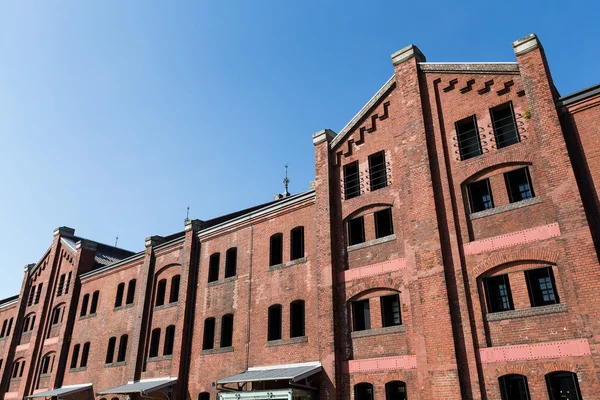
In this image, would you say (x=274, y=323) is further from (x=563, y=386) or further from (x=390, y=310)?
(x=563, y=386)

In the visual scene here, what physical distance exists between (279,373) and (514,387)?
824cm

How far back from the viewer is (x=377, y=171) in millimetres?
19125

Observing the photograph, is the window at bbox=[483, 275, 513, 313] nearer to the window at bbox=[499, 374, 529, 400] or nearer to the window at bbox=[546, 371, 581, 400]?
the window at bbox=[499, 374, 529, 400]

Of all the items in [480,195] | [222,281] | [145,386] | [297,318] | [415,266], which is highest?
[480,195]

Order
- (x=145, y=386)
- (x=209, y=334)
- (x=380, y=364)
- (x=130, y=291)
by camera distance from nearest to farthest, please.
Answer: (x=380, y=364) < (x=145, y=386) < (x=209, y=334) < (x=130, y=291)

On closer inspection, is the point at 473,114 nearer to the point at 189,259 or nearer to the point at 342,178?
the point at 342,178

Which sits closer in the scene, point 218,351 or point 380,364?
point 380,364

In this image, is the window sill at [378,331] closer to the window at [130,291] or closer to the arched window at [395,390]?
the arched window at [395,390]

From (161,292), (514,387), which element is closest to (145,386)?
(161,292)

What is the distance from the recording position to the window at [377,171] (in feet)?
61.9

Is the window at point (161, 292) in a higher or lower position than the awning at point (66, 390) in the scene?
higher

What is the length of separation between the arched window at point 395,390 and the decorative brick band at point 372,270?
3.84 meters

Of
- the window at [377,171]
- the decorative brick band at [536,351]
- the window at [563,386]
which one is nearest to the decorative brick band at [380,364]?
the decorative brick band at [536,351]

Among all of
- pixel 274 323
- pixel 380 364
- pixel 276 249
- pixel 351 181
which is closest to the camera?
pixel 380 364
